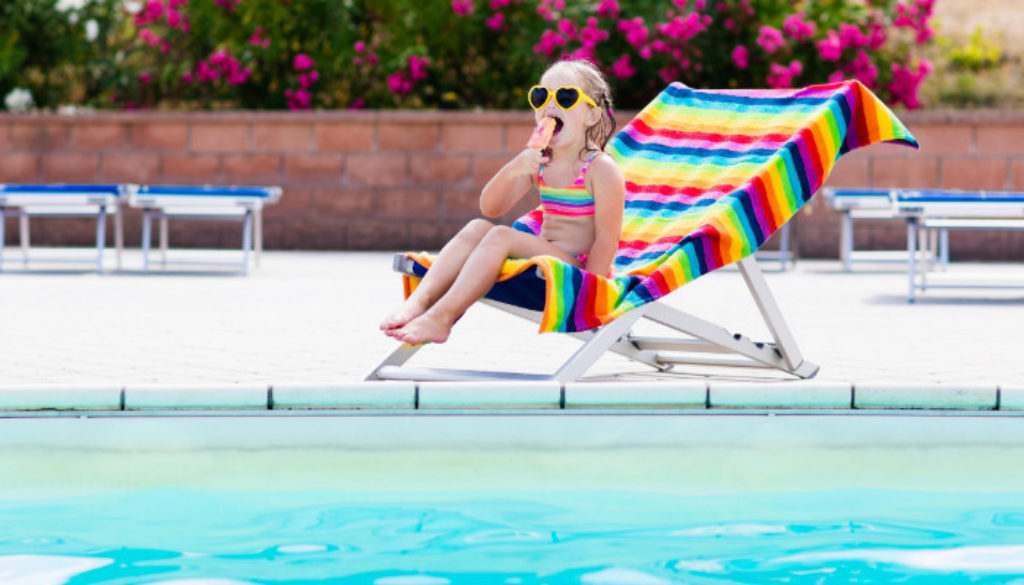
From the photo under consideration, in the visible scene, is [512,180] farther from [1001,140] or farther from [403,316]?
[1001,140]

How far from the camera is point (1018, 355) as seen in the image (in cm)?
563

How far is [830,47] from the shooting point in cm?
1324

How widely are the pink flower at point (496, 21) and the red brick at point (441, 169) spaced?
1.33 meters

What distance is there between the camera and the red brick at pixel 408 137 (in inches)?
543

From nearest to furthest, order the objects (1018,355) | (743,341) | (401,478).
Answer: (401,478)
(743,341)
(1018,355)

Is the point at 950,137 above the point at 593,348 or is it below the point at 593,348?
above

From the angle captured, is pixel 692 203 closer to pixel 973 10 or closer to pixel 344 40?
pixel 344 40

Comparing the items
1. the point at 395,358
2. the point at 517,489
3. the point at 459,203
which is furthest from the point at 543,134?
the point at 459,203

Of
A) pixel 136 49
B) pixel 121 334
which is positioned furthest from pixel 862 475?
pixel 136 49

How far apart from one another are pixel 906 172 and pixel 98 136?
7.32 meters

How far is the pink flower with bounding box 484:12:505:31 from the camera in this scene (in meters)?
14.1

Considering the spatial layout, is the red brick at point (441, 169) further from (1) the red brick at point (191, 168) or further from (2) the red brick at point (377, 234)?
(1) the red brick at point (191, 168)

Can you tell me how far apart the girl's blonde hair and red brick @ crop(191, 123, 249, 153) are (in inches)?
379

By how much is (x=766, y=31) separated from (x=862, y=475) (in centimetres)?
964
